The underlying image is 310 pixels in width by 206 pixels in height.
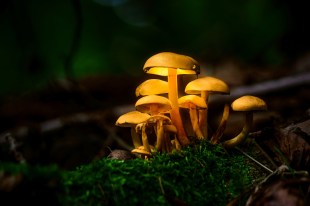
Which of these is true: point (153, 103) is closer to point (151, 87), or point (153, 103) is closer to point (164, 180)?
point (151, 87)

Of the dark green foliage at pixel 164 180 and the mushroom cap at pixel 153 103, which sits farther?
the mushroom cap at pixel 153 103

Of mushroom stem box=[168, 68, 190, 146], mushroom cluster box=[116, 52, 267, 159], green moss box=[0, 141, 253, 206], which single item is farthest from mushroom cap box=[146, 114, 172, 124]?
green moss box=[0, 141, 253, 206]

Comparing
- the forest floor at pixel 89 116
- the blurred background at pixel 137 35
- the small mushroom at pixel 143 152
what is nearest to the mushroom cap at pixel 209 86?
the small mushroom at pixel 143 152

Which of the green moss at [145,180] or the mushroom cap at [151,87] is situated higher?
the mushroom cap at [151,87]

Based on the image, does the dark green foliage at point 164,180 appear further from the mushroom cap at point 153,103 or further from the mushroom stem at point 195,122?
the mushroom cap at point 153,103

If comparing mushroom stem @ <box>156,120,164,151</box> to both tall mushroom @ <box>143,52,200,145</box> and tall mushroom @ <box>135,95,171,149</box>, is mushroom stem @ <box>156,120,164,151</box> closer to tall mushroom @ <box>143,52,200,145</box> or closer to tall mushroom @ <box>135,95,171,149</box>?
tall mushroom @ <box>135,95,171,149</box>

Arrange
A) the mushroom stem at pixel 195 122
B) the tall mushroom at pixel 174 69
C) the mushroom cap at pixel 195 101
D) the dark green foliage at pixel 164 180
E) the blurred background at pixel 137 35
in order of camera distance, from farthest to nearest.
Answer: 1. the blurred background at pixel 137 35
2. the mushroom stem at pixel 195 122
3. the mushroom cap at pixel 195 101
4. the tall mushroom at pixel 174 69
5. the dark green foliage at pixel 164 180

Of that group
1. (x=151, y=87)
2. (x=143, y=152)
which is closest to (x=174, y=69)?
(x=151, y=87)
